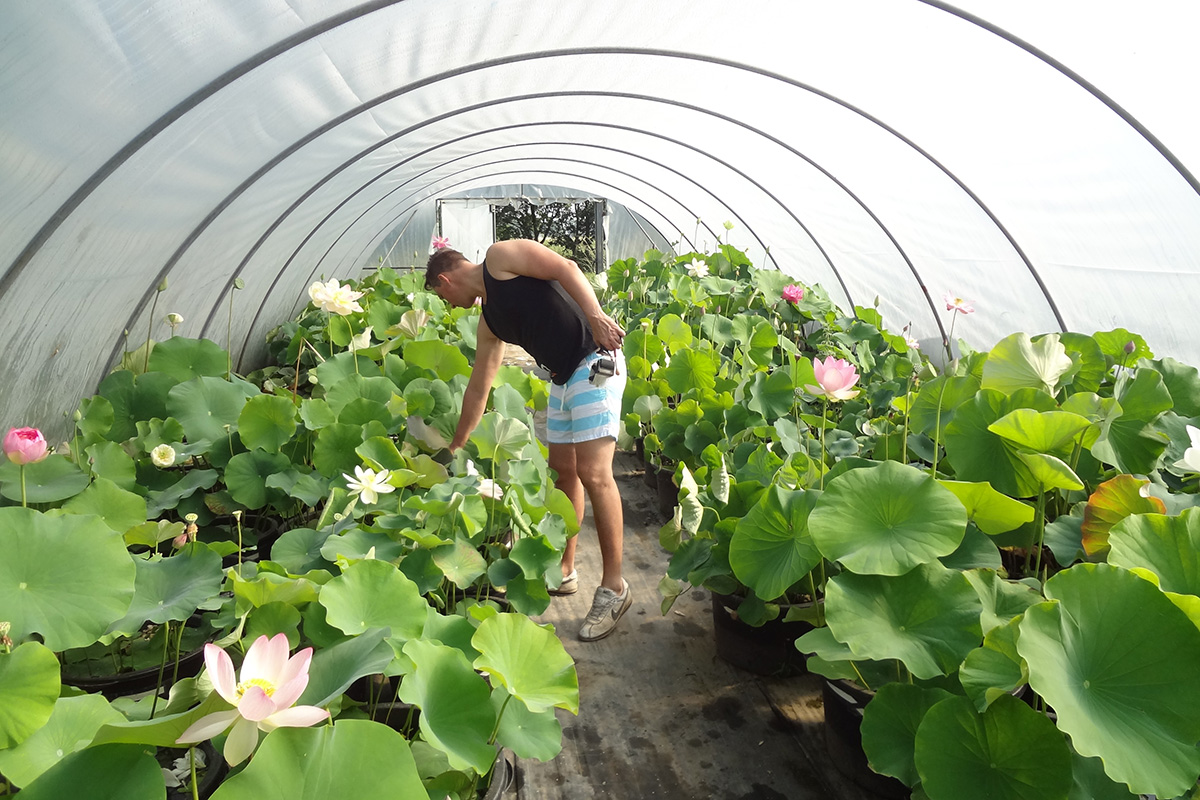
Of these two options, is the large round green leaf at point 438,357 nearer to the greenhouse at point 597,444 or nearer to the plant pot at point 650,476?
the greenhouse at point 597,444

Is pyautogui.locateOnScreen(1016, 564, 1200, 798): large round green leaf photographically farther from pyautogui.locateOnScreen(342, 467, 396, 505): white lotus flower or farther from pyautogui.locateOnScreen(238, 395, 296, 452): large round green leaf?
pyautogui.locateOnScreen(238, 395, 296, 452): large round green leaf

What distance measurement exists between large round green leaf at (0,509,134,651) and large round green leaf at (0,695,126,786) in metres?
0.19

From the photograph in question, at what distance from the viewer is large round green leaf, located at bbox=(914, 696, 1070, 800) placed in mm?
1170

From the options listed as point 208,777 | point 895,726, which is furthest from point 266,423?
point 895,726

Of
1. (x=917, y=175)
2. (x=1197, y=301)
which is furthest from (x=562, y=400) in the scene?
(x=917, y=175)

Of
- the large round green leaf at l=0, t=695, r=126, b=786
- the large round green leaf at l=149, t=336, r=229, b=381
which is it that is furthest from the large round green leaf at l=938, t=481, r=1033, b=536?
the large round green leaf at l=149, t=336, r=229, b=381

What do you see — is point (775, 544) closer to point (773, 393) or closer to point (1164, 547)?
point (1164, 547)

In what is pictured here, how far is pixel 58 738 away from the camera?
3.61 ft

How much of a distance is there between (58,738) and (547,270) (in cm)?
151

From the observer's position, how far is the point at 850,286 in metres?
5.22

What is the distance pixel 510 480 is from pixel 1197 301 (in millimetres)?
2223

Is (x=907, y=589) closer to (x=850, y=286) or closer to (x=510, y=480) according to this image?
(x=510, y=480)

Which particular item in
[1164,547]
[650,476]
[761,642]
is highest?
[1164,547]

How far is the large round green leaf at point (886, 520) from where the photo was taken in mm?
1412
